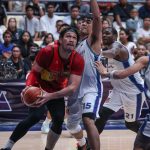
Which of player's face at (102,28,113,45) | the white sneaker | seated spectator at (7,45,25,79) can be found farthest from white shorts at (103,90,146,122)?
seated spectator at (7,45,25,79)

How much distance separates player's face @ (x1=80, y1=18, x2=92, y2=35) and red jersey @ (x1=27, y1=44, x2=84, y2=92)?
49 centimetres

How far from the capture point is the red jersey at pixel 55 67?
307 inches

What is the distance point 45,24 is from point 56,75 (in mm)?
8059

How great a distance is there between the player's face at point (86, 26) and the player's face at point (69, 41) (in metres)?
0.48

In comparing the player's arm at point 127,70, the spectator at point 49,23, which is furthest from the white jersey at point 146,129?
the spectator at point 49,23

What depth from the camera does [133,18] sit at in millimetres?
16938

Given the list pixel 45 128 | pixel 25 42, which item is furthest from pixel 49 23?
pixel 45 128

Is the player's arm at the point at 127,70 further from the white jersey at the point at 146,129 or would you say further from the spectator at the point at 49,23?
the spectator at the point at 49,23

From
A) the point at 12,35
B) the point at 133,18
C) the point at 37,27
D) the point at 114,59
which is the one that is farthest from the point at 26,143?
the point at 133,18

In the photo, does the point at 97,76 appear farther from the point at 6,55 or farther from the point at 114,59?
the point at 6,55

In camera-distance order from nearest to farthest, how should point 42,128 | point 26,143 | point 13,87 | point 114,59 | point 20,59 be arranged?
point 114,59
point 26,143
point 42,128
point 13,87
point 20,59

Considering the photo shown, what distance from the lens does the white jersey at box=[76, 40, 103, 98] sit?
8117mm

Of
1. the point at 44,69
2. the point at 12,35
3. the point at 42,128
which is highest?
the point at 44,69

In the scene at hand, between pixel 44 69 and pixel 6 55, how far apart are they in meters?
5.72
